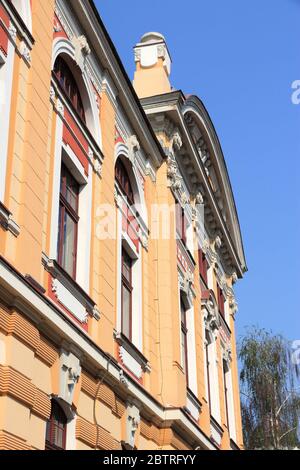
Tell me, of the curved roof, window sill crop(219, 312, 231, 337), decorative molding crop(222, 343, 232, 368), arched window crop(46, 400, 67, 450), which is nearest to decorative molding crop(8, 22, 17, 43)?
arched window crop(46, 400, 67, 450)

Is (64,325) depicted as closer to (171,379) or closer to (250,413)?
(171,379)

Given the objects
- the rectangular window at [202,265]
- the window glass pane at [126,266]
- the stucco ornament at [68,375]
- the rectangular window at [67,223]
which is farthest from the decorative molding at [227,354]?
the stucco ornament at [68,375]

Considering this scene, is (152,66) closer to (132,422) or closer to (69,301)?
(132,422)

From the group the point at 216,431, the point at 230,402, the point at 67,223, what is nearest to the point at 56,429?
the point at 67,223

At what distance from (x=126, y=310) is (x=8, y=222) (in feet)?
20.9

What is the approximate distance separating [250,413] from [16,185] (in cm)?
2813

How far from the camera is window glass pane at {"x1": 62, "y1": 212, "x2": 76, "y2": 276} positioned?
12.9 m

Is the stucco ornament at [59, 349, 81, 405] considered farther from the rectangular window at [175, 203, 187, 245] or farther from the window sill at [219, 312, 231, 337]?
the window sill at [219, 312, 231, 337]

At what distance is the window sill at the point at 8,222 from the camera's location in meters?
9.92

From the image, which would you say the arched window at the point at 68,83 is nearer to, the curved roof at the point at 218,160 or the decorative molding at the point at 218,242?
the curved roof at the point at 218,160

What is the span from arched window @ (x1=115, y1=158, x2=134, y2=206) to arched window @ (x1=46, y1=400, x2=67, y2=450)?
21.2ft

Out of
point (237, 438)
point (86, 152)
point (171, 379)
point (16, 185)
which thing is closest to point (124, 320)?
point (171, 379)

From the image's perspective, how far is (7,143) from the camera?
10602mm

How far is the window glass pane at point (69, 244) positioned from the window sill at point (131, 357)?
1.87 metres
